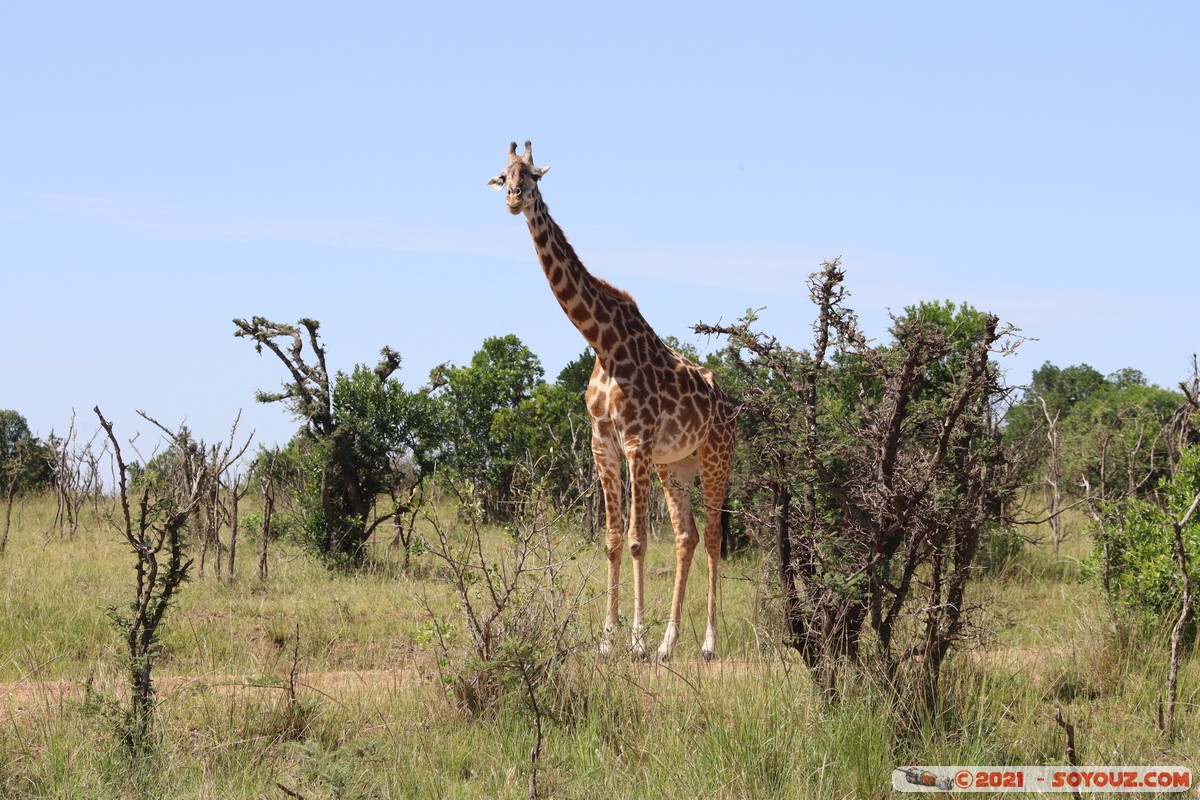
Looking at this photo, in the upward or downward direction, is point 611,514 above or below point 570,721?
above

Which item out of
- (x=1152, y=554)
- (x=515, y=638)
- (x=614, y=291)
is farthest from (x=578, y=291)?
(x=1152, y=554)

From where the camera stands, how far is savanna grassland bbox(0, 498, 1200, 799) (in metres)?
5.70

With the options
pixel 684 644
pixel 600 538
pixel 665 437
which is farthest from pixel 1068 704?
pixel 600 538

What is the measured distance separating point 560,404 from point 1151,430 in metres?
9.28

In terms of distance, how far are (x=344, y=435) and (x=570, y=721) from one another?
8081mm

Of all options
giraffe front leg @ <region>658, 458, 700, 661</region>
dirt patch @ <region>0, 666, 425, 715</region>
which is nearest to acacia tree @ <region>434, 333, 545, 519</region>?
giraffe front leg @ <region>658, 458, 700, 661</region>

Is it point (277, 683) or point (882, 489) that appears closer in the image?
point (882, 489)

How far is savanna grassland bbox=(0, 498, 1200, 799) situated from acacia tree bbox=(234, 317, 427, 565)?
4.67m

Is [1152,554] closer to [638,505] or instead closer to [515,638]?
[638,505]

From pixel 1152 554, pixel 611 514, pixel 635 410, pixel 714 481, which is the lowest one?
pixel 1152 554

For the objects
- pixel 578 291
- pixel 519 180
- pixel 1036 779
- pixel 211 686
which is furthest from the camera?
pixel 578 291

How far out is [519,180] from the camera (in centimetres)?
891

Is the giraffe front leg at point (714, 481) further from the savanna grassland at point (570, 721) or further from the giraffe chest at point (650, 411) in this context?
the savanna grassland at point (570, 721)

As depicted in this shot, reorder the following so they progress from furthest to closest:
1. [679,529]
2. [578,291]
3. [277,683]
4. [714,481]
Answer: [714,481], [679,529], [578,291], [277,683]
